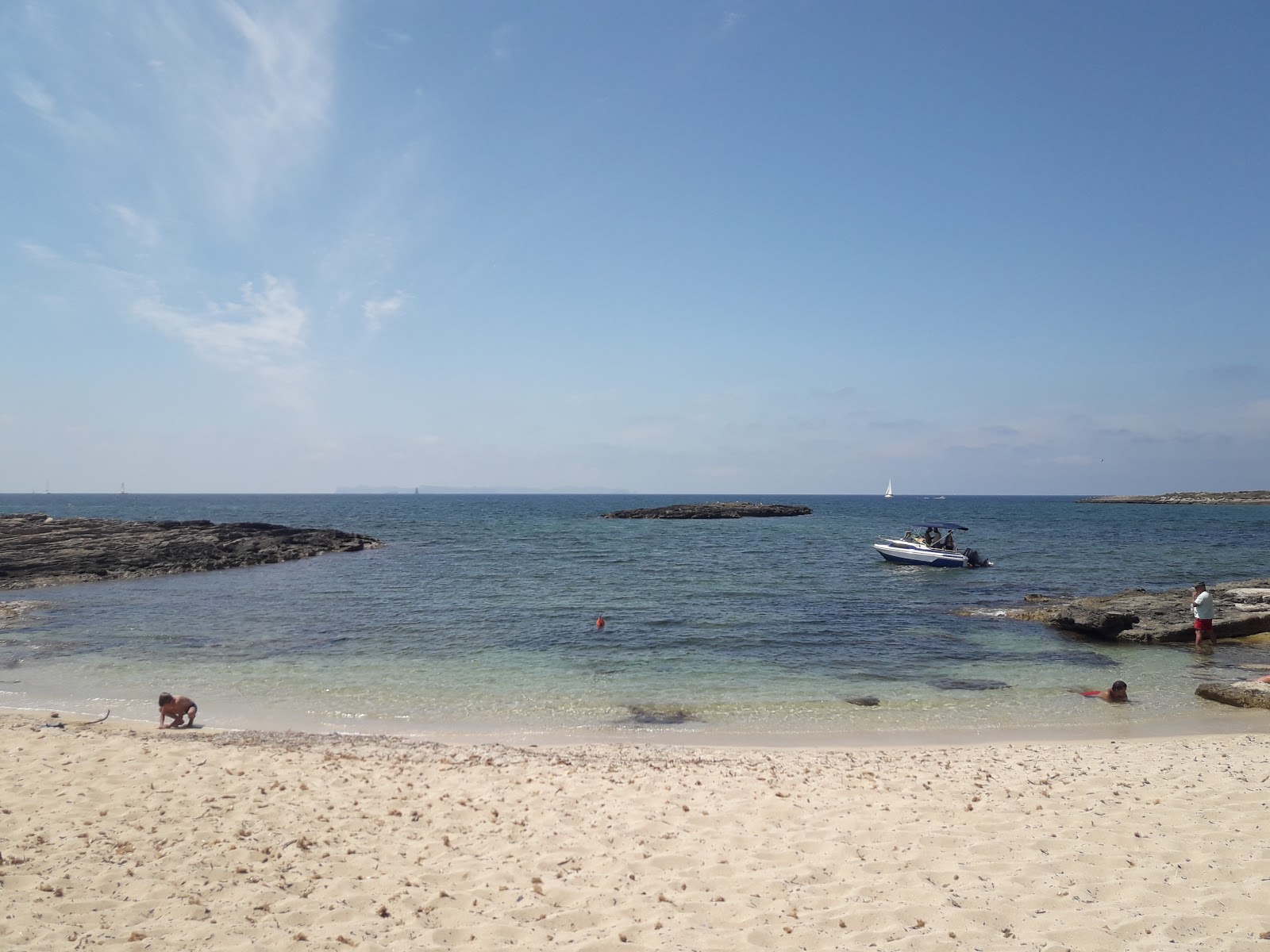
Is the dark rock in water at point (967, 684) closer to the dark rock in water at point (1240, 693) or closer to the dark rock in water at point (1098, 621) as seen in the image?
the dark rock in water at point (1240, 693)

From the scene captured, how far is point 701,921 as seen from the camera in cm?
616

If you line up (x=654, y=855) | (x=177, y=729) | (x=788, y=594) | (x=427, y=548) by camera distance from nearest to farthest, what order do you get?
(x=654, y=855) → (x=177, y=729) → (x=788, y=594) → (x=427, y=548)

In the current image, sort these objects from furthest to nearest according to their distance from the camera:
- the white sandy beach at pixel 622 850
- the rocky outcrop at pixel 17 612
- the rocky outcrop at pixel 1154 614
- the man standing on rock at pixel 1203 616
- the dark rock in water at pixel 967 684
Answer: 1. the rocky outcrop at pixel 17 612
2. the rocky outcrop at pixel 1154 614
3. the man standing on rock at pixel 1203 616
4. the dark rock in water at pixel 967 684
5. the white sandy beach at pixel 622 850

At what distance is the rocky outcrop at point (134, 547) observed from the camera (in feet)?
117

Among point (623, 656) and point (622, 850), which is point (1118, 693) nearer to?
point (623, 656)

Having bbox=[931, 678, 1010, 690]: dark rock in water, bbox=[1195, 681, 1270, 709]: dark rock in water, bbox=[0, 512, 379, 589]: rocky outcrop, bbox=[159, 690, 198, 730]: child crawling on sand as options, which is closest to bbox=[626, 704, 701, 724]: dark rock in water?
bbox=[931, 678, 1010, 690]: dark rock in water

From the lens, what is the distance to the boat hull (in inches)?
1563

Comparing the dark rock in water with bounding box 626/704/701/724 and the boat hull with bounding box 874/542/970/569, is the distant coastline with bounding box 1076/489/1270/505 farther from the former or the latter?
the dark rock in water with bounding box 626/704/701/724

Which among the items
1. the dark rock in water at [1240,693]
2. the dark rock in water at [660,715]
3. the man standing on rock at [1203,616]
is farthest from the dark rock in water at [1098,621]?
the dark rock in water at [660,715]

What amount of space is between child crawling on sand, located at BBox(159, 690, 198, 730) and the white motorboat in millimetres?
35320

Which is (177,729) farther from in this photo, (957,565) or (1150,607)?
(957,565)

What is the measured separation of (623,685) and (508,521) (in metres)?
79.5

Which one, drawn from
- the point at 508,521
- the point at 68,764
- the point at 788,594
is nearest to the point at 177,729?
the point at 68,764

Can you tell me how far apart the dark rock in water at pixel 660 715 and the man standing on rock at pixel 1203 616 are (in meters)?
16.2
